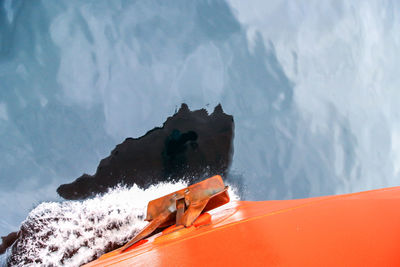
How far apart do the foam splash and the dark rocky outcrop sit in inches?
11.7

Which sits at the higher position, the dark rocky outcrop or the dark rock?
the dark rocky outcrop

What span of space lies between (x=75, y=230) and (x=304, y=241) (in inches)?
130

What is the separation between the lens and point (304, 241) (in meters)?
0.91

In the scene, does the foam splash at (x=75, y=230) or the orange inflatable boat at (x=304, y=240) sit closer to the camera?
the orange inflatable boat at (x=304, y=240)

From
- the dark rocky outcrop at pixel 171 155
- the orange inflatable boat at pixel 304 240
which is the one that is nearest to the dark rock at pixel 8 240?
the dark rocky outcrop at pixel 171 155

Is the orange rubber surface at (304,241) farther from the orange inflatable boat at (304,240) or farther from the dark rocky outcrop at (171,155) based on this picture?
the dark rocky outcrop at (171,155)

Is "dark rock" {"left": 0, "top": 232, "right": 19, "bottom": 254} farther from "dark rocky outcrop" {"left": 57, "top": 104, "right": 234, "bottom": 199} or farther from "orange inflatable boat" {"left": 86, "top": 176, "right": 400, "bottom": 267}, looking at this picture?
"orange inflatable boat" {"left": 86, "top": 176, "right": 400, "bottom": 267}

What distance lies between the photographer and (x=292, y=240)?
3.05ft

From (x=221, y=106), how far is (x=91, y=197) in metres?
3.08

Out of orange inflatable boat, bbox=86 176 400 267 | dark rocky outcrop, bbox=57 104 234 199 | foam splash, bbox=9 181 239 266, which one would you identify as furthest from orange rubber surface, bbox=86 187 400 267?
dark rocky outcrop, bbox=57 104 234 199

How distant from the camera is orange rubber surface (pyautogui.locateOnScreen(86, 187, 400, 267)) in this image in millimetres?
785

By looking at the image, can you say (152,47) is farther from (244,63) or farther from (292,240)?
(292,240)

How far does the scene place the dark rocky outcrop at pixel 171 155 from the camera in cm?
392

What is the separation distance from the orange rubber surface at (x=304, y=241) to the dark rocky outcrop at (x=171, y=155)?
3027mm
